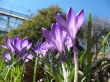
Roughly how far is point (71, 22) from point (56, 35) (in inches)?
2.6

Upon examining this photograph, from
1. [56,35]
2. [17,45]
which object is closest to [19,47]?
[17,45]

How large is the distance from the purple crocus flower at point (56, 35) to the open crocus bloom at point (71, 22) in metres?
0.03

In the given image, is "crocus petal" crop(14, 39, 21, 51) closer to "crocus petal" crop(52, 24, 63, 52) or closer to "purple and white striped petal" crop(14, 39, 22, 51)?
"purple and white striped petal" crop(14, 39, 22, 51)

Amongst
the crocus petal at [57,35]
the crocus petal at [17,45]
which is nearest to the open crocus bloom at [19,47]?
the crocus petal at [17,45]

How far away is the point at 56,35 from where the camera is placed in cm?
60

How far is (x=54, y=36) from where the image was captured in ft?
1.98

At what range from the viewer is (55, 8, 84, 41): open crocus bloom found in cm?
53

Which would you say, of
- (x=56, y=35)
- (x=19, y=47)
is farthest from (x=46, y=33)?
(x=19, y=47)

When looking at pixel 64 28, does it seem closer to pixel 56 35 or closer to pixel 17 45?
pixel 56 35

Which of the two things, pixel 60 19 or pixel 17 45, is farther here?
pixel 17 45

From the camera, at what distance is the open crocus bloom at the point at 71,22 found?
0.53 meters

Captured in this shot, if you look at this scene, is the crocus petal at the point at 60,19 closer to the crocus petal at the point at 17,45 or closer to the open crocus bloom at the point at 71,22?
the open crocus bloom at the point at 71,22

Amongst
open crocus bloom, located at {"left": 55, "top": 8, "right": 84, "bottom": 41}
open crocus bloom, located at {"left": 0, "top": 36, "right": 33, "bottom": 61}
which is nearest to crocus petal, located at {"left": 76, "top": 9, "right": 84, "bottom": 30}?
open crocus bloom, located at {"left": 55, "top": 8, "right": 84, "bottom": 41}

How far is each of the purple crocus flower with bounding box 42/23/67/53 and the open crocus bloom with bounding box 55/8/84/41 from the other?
0.11 feet
